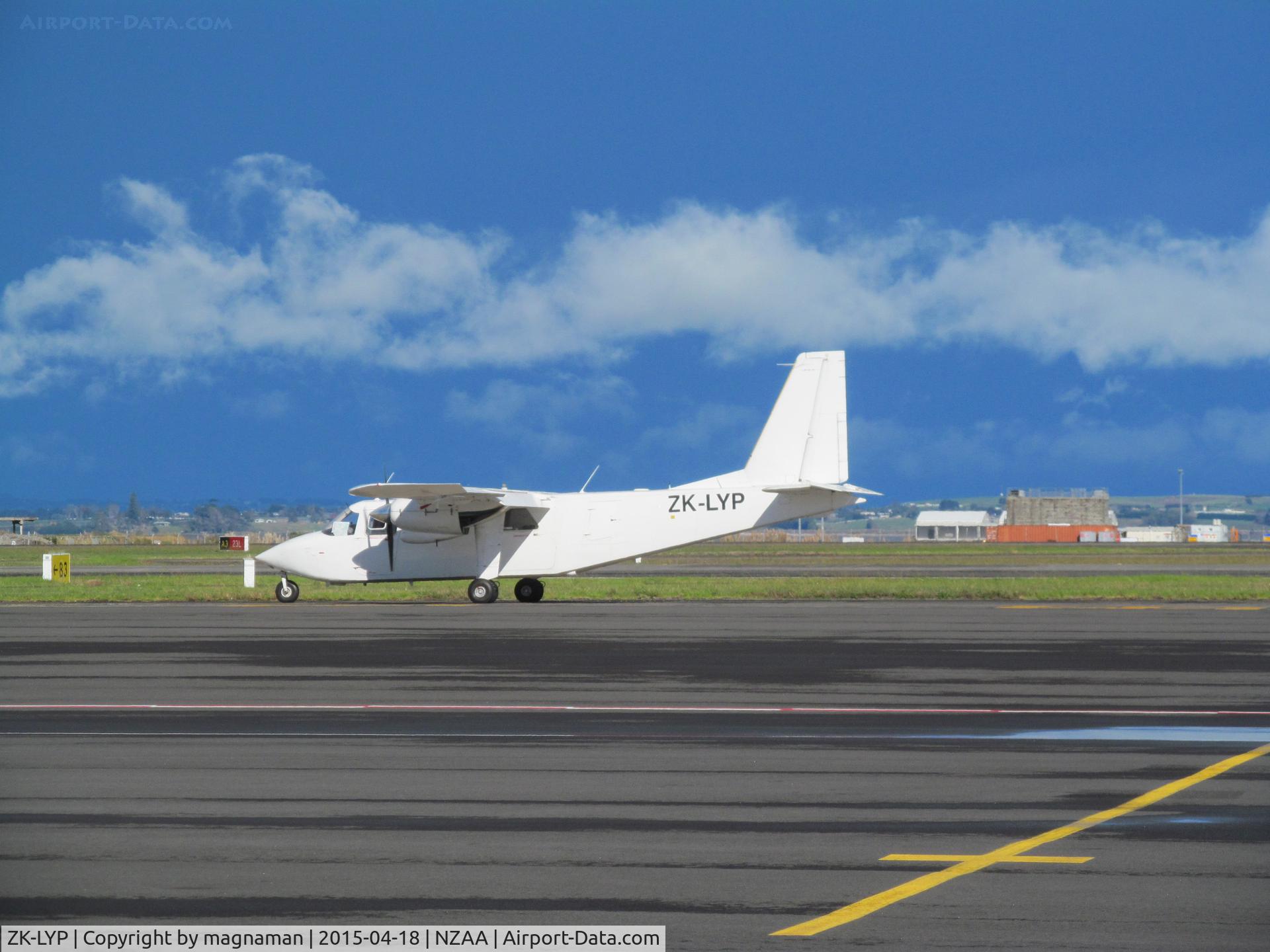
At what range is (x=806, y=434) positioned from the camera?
3152 centimetres

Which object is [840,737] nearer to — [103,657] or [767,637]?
[767,637]

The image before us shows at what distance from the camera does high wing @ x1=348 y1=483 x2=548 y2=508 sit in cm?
3008

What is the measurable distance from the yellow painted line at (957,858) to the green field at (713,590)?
23945 millimetres

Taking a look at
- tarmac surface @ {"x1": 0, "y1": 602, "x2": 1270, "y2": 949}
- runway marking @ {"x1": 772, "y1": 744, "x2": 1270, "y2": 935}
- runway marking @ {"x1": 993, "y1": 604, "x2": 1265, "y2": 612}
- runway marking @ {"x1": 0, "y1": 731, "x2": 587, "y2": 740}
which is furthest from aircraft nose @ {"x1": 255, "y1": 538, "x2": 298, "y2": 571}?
runway marking @ {"x1": 772, "y1": 744, "x2": 1270, "y2": 935}

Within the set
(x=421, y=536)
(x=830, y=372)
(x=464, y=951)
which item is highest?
(x=830, y=372)

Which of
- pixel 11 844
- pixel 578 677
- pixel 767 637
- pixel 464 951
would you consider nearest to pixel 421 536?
pixel 767 637

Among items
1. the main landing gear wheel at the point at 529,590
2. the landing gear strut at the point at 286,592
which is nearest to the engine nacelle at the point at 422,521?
the main landing gear wheel at the point at 529,590

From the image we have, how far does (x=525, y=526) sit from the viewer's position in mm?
31828

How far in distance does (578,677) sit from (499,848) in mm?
8511

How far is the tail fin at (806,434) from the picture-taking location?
103 feet

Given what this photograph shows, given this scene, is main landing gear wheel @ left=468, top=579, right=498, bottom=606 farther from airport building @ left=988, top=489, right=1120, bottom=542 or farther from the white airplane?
airport building @ left=988, top=489, right=1120, bottom=542

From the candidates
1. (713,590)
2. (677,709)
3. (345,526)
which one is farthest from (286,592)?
(677,709)

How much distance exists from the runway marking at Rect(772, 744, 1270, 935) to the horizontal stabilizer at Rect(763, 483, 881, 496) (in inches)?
821

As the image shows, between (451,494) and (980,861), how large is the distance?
24661mm
